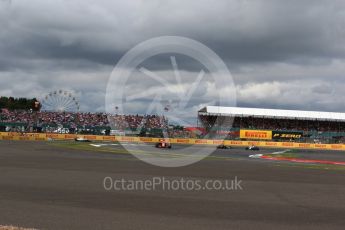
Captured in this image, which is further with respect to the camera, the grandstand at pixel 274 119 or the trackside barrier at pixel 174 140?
the grandstand at pixel 274 119

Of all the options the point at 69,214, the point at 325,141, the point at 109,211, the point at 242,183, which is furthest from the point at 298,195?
the point at 325,141

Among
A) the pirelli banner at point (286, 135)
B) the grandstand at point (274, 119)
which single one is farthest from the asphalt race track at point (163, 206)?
the grandstand at point (274, 119)

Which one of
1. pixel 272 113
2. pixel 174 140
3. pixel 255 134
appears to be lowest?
pixel 174 140

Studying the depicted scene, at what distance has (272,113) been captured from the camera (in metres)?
120

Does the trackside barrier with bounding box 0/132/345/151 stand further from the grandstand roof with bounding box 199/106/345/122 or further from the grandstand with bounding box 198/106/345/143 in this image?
the grandstand roof with bounding box 199/106/345/122

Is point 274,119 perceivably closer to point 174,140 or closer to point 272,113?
point 272,113

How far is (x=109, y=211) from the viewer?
11.7 meters

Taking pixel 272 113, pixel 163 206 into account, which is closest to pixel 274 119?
pixel 272 113

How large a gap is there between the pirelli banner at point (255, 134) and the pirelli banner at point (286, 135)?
2469 millimetres

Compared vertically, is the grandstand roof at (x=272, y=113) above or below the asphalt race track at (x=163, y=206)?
above

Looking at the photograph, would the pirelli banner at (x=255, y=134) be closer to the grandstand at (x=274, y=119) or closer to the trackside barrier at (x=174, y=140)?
the trackside barrier at (x=174, y=140)

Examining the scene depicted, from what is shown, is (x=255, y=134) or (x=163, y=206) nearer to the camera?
(x=163, y=206)

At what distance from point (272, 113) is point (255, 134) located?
24.1 metres

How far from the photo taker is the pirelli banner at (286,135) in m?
101
